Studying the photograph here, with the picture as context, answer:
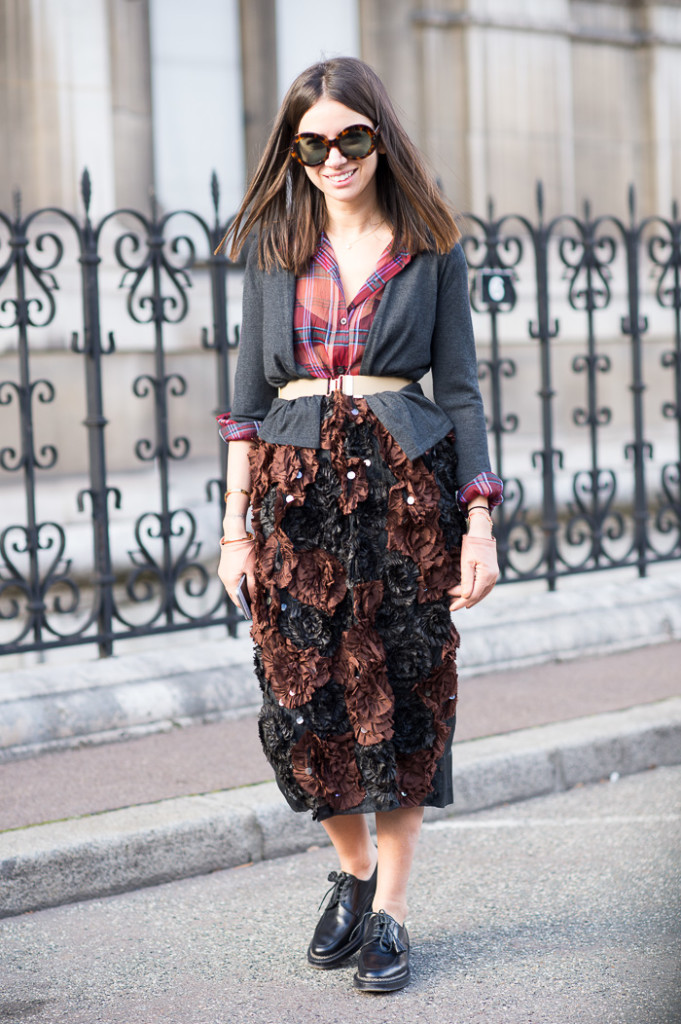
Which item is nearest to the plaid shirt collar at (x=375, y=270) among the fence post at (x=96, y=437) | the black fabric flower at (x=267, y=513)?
the black fabric flower at (x=267, y=513)

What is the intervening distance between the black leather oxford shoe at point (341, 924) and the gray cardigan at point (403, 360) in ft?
3.45

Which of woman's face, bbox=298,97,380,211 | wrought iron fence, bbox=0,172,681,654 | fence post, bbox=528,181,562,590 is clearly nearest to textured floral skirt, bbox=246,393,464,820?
woman's face, bbox=298,97,380,211

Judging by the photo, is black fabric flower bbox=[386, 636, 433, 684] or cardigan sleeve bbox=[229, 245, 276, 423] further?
cardigan sleeve bbox=[229, 245, 276, 423]

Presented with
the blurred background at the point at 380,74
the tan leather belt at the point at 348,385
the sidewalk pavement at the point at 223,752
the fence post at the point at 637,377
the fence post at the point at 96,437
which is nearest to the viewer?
the tan leather belt at the point at 348,385

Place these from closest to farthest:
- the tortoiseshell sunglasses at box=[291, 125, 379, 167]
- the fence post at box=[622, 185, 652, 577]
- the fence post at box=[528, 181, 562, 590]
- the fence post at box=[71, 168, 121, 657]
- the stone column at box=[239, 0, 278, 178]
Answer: the tortoiseshell sunglasses at box=[291, 125, 379, 167], the fence post at box=[71, 168, 121, 657], the fence post at box=[528, 181, 562, 590], the fence post at box=[622, 185, 652, 577], the stone column at box=[239, 0, 278, 178]

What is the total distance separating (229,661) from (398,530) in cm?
280

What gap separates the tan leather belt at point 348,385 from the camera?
318 cm

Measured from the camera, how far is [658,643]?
23.2 ft

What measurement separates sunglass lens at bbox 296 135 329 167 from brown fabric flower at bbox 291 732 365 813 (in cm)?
131

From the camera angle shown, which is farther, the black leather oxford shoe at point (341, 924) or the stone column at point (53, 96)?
the stone column at point (53, 96)

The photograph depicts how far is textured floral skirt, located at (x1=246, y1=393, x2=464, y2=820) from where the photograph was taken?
123 inches

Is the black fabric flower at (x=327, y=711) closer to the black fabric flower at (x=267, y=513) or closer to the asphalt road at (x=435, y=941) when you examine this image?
the black fabric flower at (x=267, y=513)

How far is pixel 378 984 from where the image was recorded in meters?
3.24

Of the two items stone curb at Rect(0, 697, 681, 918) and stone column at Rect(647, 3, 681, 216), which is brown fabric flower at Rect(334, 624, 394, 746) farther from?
stone column at Rect(647, 3, 681, 216)
